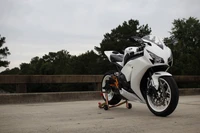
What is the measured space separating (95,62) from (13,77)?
45791 millimetres

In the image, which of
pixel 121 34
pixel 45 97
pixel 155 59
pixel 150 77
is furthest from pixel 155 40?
pixel 121 34

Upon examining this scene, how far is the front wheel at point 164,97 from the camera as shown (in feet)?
14.1

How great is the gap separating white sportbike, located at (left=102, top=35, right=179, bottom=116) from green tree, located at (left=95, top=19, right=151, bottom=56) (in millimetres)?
44199

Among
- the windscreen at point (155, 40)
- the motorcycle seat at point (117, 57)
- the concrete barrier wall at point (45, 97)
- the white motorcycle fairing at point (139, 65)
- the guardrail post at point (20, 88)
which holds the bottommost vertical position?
the concrete barrier wall at point (45, 97)

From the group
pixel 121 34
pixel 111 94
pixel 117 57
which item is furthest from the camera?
pixel 121 34

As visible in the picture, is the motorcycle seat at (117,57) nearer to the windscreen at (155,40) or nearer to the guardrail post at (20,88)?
the windscreen at (155,40)

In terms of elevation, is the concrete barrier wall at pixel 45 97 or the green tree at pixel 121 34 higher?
the green tree at pixel 121 34

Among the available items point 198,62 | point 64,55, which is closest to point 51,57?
point 64,55

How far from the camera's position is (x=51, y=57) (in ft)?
318

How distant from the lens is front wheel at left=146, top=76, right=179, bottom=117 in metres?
4.31

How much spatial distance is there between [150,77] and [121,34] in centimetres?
4762

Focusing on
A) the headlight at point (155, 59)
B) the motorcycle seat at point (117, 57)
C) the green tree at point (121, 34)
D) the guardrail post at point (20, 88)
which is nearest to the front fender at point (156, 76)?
the headlight at point (155, 59)

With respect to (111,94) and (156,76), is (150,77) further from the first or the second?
(111,94)

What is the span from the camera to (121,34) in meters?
51.9
